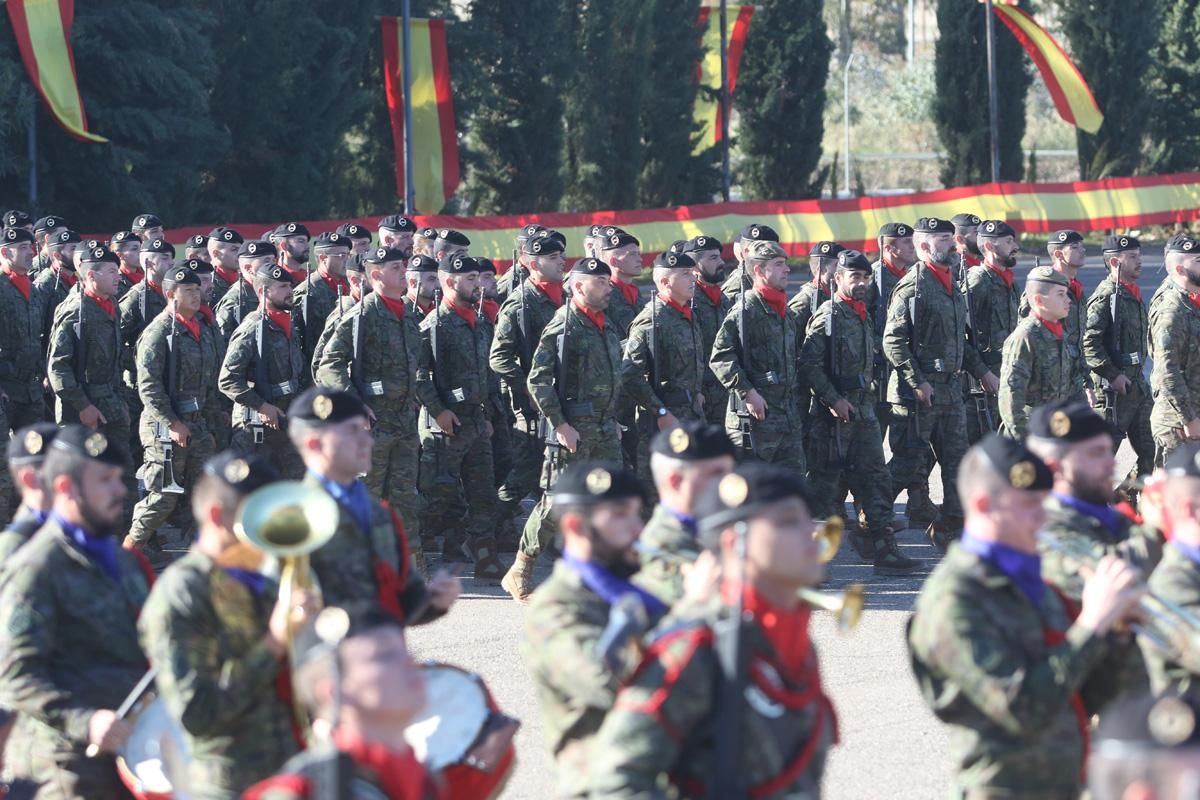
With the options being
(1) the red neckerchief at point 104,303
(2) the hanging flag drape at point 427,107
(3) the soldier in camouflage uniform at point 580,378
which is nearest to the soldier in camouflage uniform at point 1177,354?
(3) the soldier in camouflage uniform at point 580,378

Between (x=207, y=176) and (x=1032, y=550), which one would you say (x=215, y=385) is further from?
(x=207, y=176)

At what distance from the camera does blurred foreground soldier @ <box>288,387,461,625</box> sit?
263 inches

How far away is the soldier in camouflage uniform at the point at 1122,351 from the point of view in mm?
14086

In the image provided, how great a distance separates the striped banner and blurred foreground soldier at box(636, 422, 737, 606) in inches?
695

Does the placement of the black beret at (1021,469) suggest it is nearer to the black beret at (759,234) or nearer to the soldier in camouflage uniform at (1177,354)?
the soldier in camouflage uniform at (1177,354)

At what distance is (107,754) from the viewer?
6.21 m

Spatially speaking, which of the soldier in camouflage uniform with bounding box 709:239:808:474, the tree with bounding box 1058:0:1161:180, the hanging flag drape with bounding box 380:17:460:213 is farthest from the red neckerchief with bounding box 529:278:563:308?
the tree with bounding box 1058:0:1161:180

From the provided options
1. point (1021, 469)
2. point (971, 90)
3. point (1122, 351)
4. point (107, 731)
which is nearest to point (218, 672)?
point (107, 731)

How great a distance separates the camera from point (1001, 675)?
5383 millimetres

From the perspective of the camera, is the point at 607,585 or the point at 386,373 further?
the point at 386,373

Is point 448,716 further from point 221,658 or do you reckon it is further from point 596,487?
point 596,487

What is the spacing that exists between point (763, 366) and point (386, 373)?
238cm

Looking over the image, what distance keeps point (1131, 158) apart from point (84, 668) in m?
38.0

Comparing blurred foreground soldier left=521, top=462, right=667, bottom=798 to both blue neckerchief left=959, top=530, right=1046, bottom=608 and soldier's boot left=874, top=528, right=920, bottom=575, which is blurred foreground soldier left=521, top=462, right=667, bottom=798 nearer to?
blue neckerchief left=959, top=530, right=1046, bottom=608
